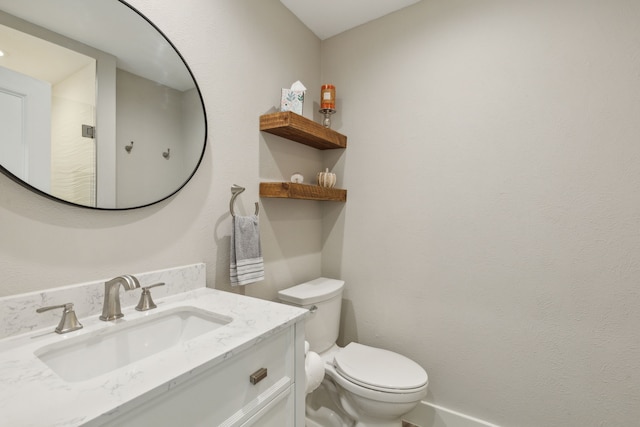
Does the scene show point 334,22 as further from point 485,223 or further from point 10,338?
point 10,338

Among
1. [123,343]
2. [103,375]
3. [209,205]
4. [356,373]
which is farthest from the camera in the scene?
[356,373]

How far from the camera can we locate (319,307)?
158 centimetres

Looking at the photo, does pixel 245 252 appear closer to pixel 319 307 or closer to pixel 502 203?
pixel 319 307

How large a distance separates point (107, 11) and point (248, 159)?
2.33 ft

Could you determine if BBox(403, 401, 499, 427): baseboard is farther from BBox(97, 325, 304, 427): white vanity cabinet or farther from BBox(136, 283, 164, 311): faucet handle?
BBox(136, 283, 164, 311): faucet handle

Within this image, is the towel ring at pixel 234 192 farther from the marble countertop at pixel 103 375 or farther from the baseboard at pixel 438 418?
the baseboard at pixel 438 418

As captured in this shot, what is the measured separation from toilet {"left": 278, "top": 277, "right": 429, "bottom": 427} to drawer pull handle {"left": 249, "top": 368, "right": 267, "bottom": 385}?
0.68 meters

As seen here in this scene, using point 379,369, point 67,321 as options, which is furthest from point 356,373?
point 67,321

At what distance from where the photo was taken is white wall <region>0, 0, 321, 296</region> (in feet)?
2.69

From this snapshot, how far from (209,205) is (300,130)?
59cm

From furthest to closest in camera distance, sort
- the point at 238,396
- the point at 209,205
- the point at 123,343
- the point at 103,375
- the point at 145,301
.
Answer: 1. the point at 209,205
2. the point at 145,301
3. the point at 123,343
4. the point at 238,396
5. the point at 103,375

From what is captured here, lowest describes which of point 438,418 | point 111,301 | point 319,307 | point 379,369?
point 438,418

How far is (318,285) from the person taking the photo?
1.73m

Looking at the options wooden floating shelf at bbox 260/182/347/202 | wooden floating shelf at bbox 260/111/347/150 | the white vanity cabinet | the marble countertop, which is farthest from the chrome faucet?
wooden floating shelf at bbox 260/111/347/150
